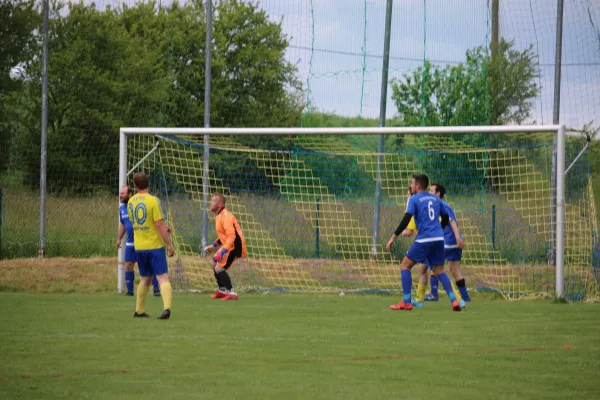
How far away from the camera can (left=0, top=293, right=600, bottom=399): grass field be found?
22.4 ft

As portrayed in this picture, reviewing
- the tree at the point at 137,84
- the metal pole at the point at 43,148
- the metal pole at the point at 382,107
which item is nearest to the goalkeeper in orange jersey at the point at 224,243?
the metal pole at the point at 382,107

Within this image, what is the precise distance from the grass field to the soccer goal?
380 cm

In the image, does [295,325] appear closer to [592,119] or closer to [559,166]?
[559,166]

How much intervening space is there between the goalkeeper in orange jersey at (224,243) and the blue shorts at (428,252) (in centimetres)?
312

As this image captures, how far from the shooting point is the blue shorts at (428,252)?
41.2 feet

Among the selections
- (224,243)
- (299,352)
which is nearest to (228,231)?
(224,243)

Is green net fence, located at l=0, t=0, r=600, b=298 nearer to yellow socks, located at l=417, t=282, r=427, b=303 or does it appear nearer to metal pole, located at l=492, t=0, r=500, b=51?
metal pole, located at l=492, t=0, r=500, b=51

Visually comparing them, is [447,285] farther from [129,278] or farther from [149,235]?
[129,278]

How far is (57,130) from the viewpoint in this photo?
70.5 feet

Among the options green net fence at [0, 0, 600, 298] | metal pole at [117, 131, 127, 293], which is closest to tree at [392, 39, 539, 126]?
green net fence at [0, 0, 600, 298]

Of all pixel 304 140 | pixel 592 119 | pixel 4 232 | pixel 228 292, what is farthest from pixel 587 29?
pixel 4 232

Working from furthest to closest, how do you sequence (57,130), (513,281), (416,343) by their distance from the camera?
(57,130) < (513,281) < (416,343)

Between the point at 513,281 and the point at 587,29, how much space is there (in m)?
6.35

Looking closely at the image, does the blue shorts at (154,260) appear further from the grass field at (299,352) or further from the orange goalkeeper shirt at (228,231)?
the orange goalkeeper shirt at (228,231)
